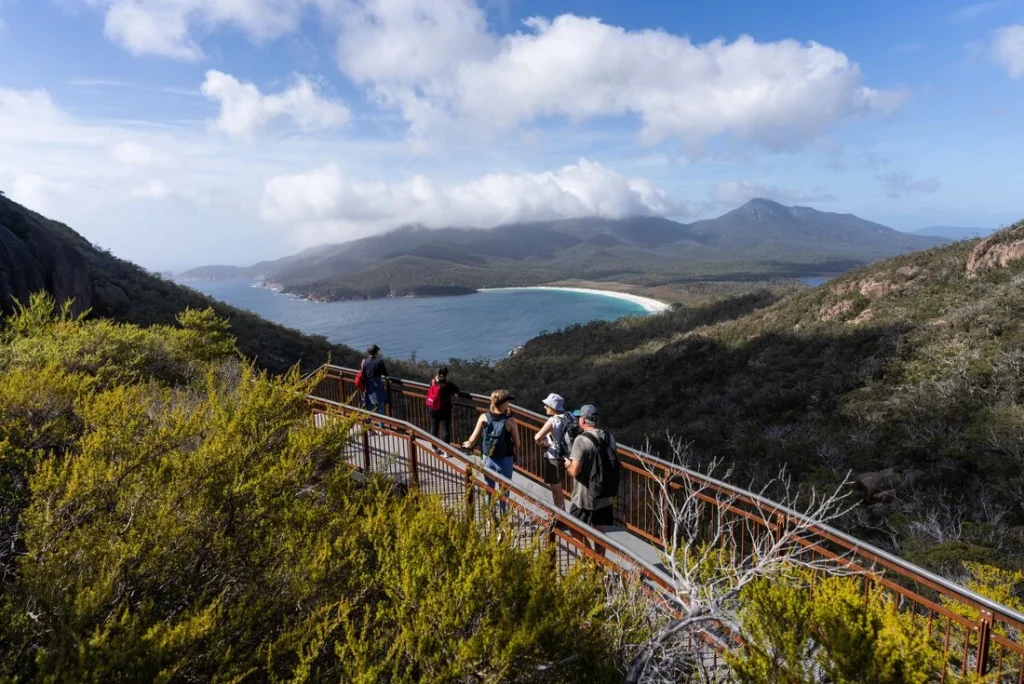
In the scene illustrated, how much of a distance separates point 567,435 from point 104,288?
30.3 m

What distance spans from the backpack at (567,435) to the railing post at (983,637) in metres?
3.21

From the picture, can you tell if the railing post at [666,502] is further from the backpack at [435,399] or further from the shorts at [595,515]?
the backpack at [435,399]

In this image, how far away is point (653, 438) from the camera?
55.6ft

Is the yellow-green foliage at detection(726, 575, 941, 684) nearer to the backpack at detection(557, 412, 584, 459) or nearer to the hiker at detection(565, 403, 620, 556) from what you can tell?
the hiker at detection(565, 403, 620, 556)

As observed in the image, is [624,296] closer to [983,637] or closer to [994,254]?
[994,254]

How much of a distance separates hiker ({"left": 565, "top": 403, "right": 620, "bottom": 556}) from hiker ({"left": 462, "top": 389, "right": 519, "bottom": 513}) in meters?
1.26

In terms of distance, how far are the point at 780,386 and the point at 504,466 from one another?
15.8m

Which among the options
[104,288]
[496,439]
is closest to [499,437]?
[496,439]

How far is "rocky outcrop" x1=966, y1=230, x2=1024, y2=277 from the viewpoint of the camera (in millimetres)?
20656

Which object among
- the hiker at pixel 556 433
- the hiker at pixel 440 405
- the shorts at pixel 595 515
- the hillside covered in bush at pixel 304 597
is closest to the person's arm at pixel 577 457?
the shorts at pixel 595 515

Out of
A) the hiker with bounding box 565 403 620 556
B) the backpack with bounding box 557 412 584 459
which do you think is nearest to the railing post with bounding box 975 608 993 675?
the hiker with bounding box 565 403 620 556

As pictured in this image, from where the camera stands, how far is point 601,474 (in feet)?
16.1

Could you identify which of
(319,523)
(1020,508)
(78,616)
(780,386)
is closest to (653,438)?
(780,386)

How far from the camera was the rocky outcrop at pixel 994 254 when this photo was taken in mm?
20656
